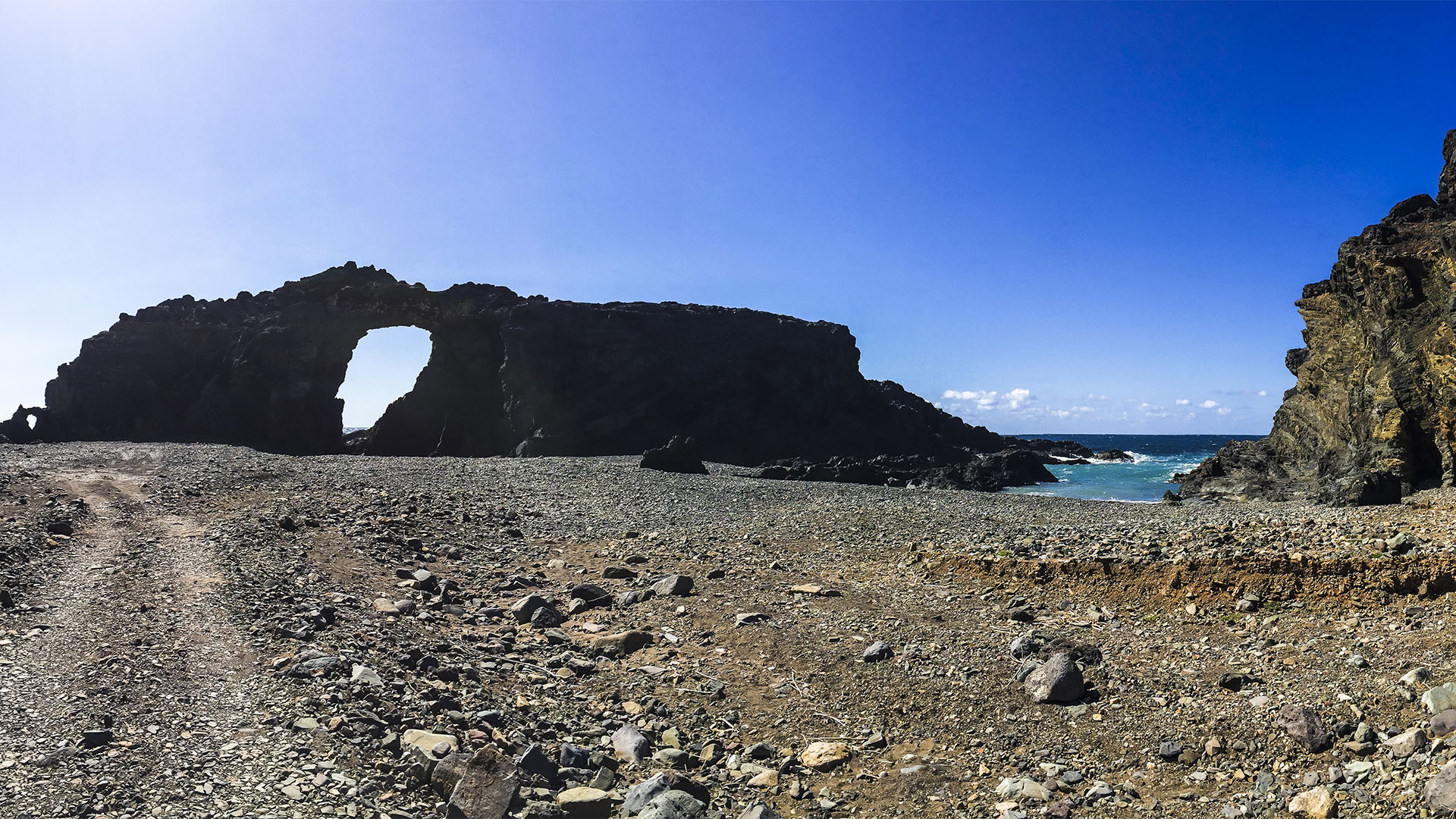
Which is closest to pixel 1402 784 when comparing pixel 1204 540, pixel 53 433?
pixel 1204 540

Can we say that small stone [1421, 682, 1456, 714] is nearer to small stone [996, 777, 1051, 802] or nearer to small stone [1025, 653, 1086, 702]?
small stone [1025, 653, 1086, 702]

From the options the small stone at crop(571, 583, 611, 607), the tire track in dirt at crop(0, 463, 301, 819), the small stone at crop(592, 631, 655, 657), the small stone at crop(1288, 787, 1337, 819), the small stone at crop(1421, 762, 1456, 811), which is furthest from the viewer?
the small stone at crop(571, 583, 611, 607)

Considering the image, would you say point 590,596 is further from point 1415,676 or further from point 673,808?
point 1415,676

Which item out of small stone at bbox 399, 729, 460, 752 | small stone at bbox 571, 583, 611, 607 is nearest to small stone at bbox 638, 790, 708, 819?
small stone at bbox 399, 729, 460, 752

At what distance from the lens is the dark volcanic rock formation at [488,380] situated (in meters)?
62.2

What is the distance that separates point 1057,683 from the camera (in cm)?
861

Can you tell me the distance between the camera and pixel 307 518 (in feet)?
59.1

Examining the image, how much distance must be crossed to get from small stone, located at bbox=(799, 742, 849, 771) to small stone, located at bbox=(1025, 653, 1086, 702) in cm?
258

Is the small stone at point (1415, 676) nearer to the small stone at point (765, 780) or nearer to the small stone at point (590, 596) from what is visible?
the small stone at point (765, 780)

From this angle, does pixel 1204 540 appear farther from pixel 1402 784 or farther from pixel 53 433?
pixel 53 433

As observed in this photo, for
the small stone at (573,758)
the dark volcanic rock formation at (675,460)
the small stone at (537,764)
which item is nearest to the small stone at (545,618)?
the small stone at (573,758)

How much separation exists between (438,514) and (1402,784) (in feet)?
65.1

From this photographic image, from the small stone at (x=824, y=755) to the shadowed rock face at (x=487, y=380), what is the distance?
53.7 meters

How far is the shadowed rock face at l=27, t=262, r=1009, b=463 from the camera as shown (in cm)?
6219
